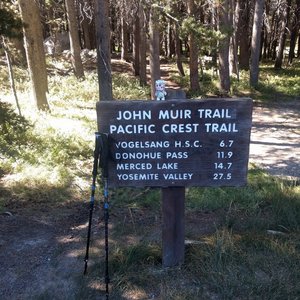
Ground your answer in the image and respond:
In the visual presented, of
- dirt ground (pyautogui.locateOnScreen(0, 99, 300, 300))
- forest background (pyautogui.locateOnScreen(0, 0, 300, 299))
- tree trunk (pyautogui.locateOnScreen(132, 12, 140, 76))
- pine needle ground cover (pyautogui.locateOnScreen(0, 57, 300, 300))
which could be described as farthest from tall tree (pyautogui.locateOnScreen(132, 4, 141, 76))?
dirt ground (pyautogui.locateOnScreen(0, 99, 300, 300))

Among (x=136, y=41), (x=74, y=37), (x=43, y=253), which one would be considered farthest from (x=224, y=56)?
(x=43, y=253)

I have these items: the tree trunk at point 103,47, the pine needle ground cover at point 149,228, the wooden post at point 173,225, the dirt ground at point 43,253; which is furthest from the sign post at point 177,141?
the tree trunk at point 103,47

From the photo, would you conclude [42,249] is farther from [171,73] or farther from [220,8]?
[171,73]

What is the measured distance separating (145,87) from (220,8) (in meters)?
5.15

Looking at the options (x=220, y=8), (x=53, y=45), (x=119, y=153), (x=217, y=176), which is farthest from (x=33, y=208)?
(x=53, y=45)

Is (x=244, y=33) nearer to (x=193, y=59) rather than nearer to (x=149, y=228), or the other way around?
(x=193, y=59)

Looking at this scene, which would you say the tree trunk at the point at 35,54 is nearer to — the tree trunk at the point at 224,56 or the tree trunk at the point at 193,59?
the tree trunk at the point at 224,56

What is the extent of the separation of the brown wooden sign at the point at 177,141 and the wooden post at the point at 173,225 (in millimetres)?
191

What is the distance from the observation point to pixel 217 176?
3.60m

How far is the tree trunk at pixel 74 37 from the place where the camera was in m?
17.4

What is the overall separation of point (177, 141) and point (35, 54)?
10.2 m

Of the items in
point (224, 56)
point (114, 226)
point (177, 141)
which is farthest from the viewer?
point (224, 56)

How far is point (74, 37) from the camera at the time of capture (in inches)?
714

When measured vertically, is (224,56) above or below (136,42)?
below
